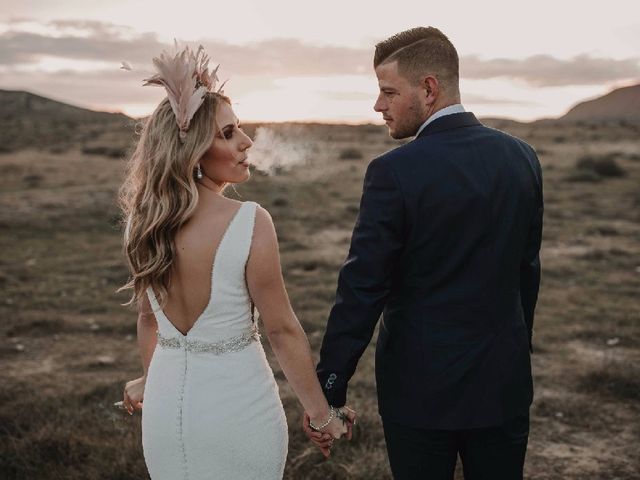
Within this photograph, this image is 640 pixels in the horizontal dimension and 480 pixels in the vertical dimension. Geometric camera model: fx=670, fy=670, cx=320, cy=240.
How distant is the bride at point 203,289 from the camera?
2.23 meters

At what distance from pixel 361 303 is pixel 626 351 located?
5.22 m

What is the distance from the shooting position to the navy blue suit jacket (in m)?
2.35

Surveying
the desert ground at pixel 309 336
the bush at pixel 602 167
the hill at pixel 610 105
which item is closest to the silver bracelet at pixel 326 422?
the desert ground at pixel 309 336

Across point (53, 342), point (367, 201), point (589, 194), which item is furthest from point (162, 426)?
point (589, 194)

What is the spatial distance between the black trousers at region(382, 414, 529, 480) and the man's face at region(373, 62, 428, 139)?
1.14 meters

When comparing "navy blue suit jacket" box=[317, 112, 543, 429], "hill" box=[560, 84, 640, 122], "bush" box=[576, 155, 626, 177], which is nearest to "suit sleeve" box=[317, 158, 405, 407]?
"navy blue suit jacket" box=[317, 112, 543, 429]

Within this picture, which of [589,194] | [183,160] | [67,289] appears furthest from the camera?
[589,194]

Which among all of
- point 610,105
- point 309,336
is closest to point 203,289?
point 309,336

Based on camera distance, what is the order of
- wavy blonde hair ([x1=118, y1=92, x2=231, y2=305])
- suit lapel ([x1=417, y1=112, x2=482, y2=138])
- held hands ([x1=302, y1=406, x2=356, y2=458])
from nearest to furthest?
wavy blonde hair ([x1=118, y1=92, x2=231, y2=305]) → suit lapel ([x1=417, y1=112, x2=482, y2=138]) → held hands ([x1=302, y1=406, x2=356, y2=458])

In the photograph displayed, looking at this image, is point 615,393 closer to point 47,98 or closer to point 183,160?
point 183,160

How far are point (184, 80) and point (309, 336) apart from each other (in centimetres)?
523

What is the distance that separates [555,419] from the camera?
17.3 ft

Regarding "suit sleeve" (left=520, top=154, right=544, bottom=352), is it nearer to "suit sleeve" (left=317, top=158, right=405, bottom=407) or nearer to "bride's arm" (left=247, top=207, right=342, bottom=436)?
"suit sleeve" (left=317, top=158, right=405, bottom=407)

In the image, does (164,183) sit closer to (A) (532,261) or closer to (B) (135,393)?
(B) (135,393)
